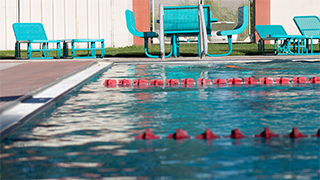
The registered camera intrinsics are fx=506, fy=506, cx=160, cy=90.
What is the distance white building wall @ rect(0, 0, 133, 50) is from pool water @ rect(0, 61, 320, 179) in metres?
14.3

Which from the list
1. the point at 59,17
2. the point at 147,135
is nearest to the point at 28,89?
the point at 147,135

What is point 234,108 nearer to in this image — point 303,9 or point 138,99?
point 138,99

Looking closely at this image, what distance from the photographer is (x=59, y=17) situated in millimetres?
19688

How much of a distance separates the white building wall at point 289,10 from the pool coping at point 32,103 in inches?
659

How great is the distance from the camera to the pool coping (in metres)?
3.71

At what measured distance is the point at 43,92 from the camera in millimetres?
5547

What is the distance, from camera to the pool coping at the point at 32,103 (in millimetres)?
3707

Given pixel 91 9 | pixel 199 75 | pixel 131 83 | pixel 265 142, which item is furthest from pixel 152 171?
pixel 91 9

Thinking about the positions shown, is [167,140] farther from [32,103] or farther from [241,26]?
[241,26]

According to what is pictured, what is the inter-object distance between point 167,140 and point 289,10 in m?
20.4

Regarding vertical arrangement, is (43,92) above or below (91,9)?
below

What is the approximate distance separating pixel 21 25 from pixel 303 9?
13921mm

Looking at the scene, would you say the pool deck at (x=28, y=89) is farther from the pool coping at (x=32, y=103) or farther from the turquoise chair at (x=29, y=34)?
the turquoise chair at (x=29, y=34)

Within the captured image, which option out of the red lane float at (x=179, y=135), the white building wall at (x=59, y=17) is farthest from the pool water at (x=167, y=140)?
the white building wall at (x=59, y=17)
